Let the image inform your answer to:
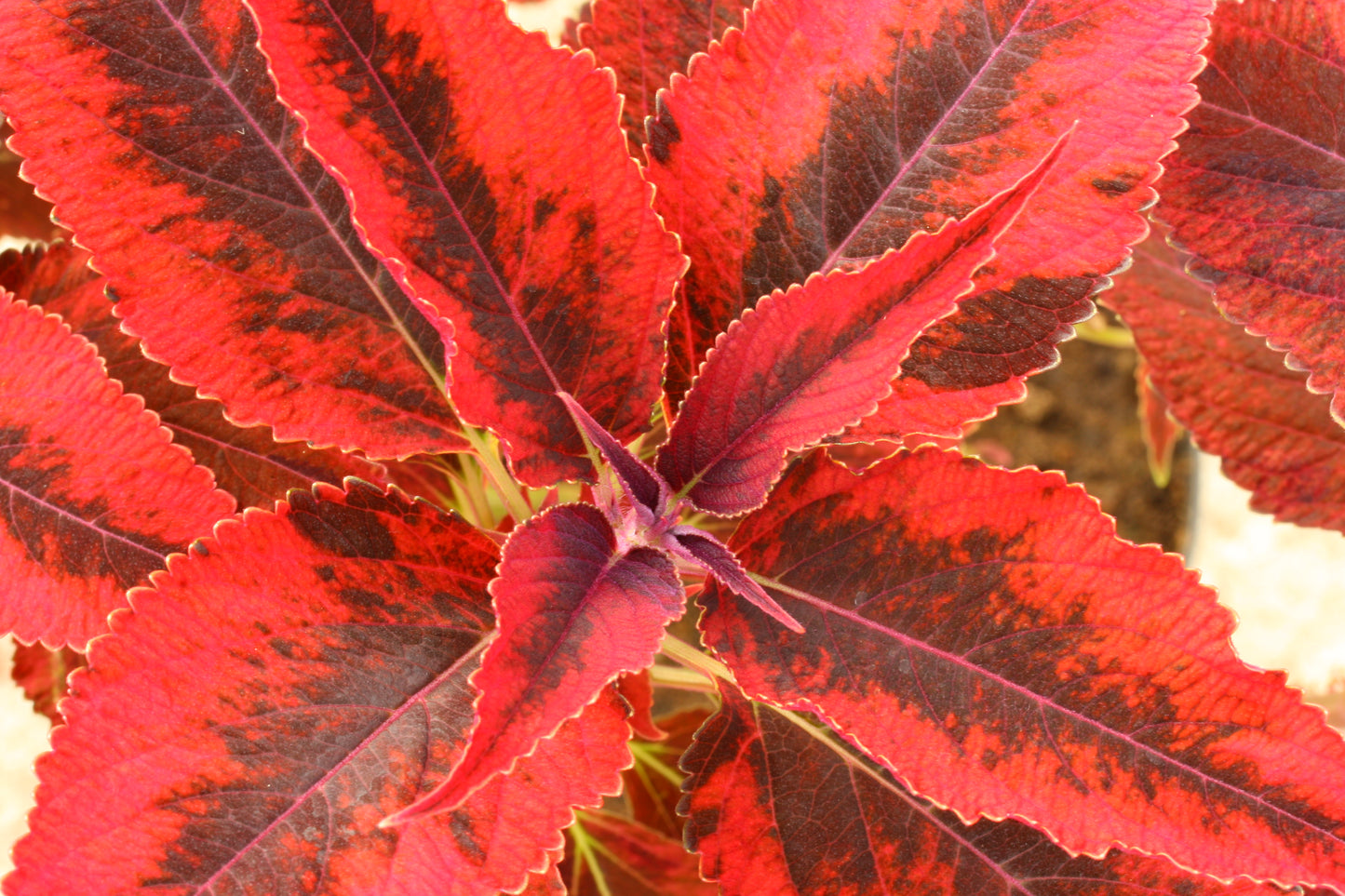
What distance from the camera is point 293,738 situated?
49 cm

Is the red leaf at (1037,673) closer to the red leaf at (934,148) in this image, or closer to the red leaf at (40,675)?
the red leaf at (934,148)

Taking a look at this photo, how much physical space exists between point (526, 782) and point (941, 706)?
19 cm

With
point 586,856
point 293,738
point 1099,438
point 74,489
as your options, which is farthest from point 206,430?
point 1099,438

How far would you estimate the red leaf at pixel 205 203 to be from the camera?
1.66ft

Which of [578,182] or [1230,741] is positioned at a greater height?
[578,182]

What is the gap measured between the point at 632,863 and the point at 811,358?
54 centimetres

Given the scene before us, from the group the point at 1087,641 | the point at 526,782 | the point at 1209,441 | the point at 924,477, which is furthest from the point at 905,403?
the point at 1209,441

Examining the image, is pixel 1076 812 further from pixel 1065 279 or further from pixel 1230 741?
pixel 1065 279

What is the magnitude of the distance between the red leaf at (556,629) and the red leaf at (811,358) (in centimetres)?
5

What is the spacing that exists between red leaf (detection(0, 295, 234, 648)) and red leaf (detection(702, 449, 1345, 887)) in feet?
0.91

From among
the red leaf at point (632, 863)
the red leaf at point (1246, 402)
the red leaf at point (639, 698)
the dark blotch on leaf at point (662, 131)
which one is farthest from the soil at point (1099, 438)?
the dark blotch on leaf at point (662, 131)

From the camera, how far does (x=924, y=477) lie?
21.8 inches

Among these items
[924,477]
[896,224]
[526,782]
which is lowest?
[526,782]

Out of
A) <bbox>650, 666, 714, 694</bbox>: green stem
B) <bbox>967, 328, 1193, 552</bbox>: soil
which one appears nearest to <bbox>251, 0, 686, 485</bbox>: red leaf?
<bbox>650, 666, 714, 694</bbox>: green stem
